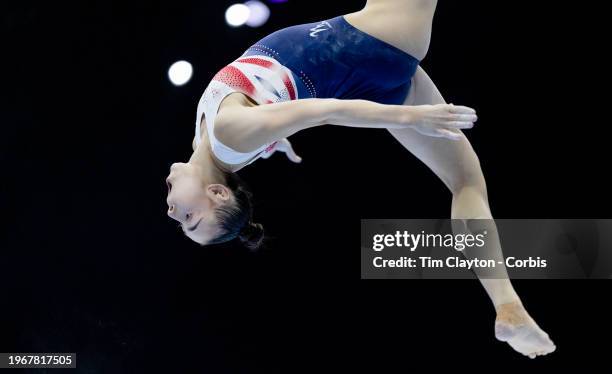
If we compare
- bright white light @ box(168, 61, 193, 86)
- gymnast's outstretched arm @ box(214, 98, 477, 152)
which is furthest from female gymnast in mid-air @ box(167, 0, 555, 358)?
bright white light @ box(168, 61, 193, 86)

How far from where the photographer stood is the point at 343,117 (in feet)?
6.70

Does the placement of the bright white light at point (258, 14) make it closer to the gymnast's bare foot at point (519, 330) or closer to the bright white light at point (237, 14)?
the bright white light at point (237, 14)

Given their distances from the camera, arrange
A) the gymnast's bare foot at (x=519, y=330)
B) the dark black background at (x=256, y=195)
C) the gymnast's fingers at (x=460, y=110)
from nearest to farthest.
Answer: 1. the gymnast's fingers at (x=460, y=110)
2. the gymnast's bare foot at (x=519, y=330)
3. the dark black background at (x=256, y=195)

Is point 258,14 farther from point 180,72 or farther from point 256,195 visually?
point 256,195

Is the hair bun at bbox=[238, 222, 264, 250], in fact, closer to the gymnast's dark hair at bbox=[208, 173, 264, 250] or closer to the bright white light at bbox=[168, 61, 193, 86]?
the gymnast's dark hair at bbox=[208, 173, 264, 250]

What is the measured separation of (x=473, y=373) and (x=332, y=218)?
0.86m

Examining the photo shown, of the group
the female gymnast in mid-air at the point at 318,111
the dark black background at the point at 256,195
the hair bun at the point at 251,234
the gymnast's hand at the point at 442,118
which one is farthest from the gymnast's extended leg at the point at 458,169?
the dark black background at the point at 256,195

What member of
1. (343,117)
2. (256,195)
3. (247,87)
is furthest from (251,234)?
(256,195)

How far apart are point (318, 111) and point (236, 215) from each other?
44 centimetres

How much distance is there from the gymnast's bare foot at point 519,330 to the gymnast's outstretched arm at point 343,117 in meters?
0.53

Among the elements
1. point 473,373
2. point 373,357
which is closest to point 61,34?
point 373,357

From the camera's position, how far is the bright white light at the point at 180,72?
353 cm

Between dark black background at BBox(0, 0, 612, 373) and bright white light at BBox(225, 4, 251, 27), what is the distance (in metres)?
0.04

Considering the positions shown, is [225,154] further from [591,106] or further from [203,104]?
[591,106]
